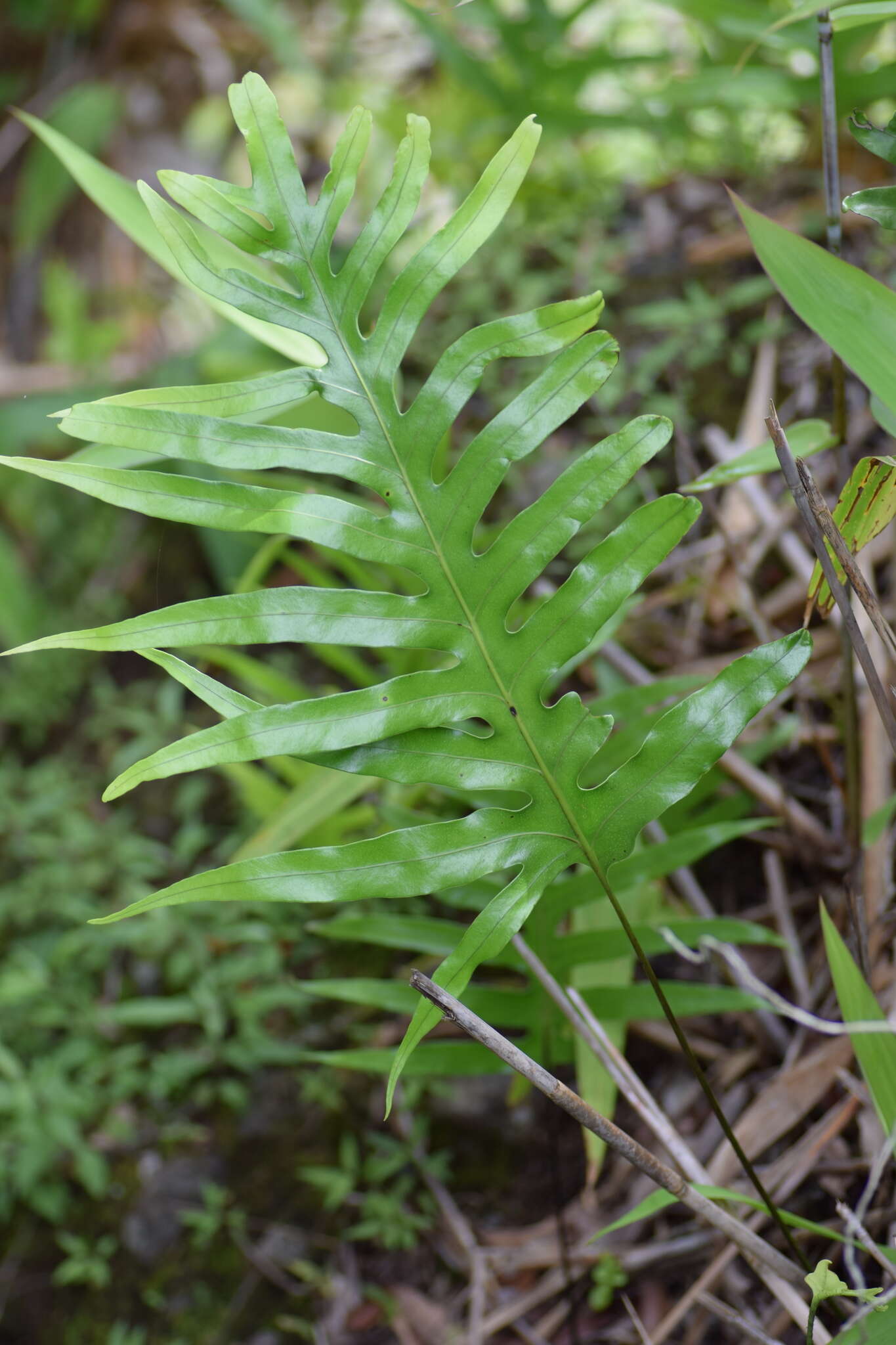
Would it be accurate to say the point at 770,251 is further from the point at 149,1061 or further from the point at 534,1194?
the point at 149,1061

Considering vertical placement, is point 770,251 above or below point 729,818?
above

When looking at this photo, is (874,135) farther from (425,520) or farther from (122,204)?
(122,204)

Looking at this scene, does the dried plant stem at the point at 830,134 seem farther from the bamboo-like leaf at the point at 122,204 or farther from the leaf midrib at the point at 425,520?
the bamboo-like leaf at the point at 122,204

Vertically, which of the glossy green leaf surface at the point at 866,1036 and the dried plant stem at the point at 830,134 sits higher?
the dried plant stem at the point at 830,134

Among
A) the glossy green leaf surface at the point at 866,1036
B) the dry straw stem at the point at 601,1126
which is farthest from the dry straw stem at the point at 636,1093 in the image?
the glossy green leaf surface at the point at 866,1036

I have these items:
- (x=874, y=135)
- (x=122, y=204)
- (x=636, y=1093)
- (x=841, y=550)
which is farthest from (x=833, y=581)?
(x=122, y=204)

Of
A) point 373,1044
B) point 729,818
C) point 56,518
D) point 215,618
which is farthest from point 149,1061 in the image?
point 56,518

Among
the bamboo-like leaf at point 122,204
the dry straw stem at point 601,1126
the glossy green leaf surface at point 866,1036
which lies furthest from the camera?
the bamboo-like leaf at point 122,204
